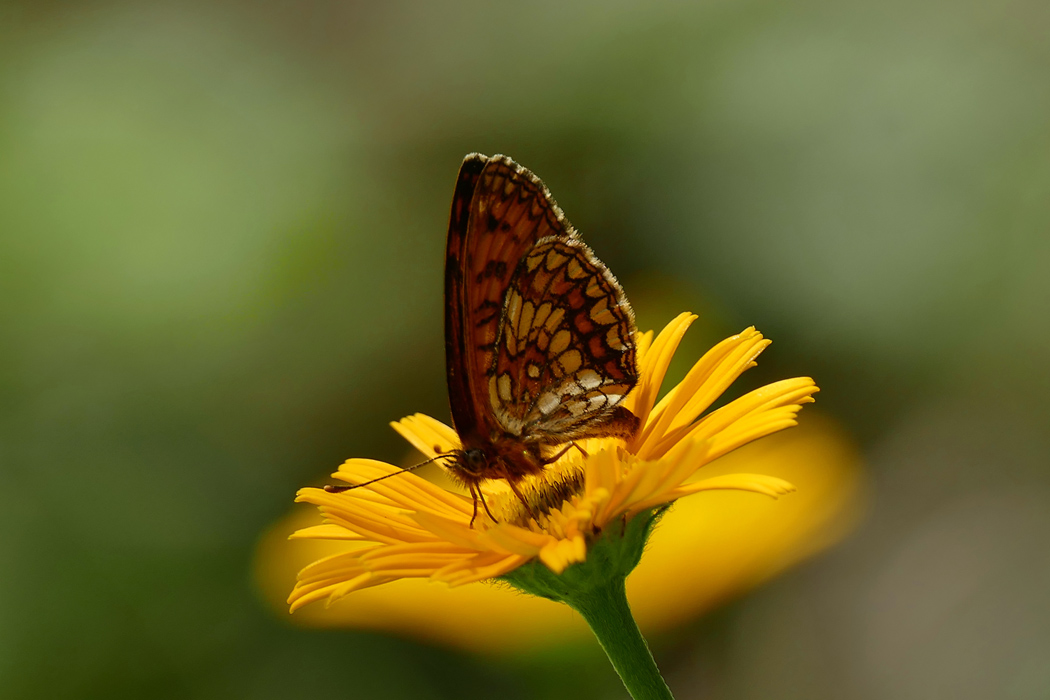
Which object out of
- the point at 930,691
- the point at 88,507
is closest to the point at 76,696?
the point at 88,507

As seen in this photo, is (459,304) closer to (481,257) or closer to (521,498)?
(481,257)

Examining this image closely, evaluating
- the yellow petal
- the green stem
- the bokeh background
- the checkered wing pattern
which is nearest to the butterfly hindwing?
the checkered wing pattern

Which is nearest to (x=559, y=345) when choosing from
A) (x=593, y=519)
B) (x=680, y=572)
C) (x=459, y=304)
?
(x=459, y=304)

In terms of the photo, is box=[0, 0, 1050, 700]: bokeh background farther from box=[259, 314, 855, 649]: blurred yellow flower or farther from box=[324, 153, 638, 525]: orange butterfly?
box=[324, 153, 638, 525]: orange butterfly

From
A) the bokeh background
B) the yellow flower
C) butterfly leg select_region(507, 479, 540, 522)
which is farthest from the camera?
the bokeh background

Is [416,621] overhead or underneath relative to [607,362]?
underneath

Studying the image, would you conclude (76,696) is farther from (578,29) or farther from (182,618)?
(578,29)
